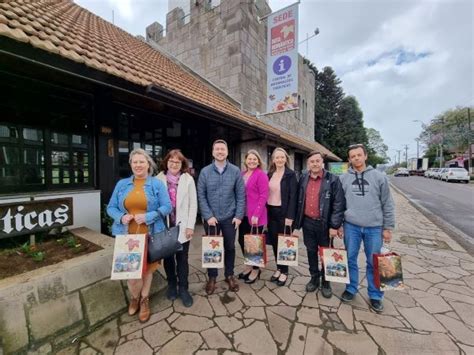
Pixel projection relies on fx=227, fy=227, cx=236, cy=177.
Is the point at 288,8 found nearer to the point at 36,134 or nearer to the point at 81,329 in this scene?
the point at 36,134

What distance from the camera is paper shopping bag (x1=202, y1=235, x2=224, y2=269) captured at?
275 centimetres

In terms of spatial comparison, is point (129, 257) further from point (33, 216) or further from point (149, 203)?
point (33, 216)

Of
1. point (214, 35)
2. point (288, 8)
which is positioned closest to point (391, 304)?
point (288, 8)

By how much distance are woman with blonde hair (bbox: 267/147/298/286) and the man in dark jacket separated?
4.1 inches

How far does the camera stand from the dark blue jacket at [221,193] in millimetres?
2770

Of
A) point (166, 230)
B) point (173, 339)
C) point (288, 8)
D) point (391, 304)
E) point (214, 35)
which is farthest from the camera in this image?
point (214, 35)

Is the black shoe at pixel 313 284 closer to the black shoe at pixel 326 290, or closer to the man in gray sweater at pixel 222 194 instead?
the black shoe at pixel 326 290

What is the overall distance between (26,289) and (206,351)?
1.65 metres

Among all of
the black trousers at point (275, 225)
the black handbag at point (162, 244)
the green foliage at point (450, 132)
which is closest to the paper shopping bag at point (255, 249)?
the black trousers at point (275, 225)

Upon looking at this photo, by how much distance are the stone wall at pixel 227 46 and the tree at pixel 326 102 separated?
15.5 metres

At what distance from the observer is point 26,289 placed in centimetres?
195

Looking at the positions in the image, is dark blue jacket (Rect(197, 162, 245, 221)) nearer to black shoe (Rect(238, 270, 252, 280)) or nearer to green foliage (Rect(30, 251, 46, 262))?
black shoe (Rect(238, 270, 252, 280))

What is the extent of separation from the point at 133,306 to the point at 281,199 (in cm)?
210

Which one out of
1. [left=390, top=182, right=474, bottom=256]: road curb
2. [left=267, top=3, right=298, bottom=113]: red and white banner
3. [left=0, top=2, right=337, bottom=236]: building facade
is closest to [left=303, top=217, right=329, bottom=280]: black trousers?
[left=0, top=2, right=337, bottom=236]: building facade
